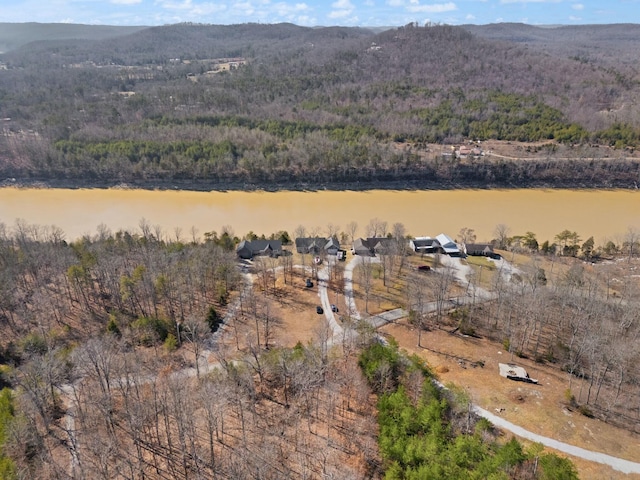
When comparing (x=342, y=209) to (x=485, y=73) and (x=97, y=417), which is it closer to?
(x=97, y=417)

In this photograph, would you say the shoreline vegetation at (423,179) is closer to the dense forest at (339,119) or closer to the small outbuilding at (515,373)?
the dense forest at (339,119)

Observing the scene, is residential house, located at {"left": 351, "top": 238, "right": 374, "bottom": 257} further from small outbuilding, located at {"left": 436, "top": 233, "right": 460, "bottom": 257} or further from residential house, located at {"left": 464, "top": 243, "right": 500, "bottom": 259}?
residential house, located at {"left": 464, "top": 243, "right": 500, "bottom": 259}

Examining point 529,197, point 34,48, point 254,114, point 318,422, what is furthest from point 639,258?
point 34,48

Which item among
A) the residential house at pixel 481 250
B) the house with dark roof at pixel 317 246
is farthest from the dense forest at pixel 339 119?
the residential house at pixel 481 250

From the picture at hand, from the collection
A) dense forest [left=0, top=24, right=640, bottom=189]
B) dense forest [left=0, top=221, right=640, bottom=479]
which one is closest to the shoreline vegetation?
dense forest [left=0, top=24, right=640, bottom=189]

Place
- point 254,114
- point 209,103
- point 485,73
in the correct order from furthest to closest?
1. point 485,73
2. point 209,103
3. point 254,114
